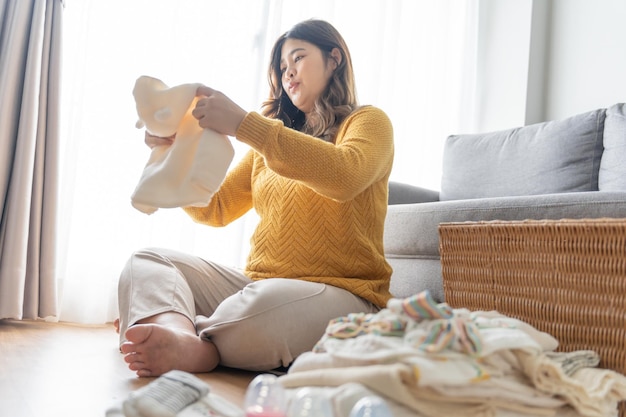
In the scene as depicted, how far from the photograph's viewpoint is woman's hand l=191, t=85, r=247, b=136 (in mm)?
1161

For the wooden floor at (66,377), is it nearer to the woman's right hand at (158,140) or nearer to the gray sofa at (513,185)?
the woman's right hand at (158,140)

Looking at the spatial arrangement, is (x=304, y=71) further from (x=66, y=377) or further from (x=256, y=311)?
(x=66, y=377)

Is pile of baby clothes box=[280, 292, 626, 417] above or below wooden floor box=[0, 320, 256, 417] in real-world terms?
above

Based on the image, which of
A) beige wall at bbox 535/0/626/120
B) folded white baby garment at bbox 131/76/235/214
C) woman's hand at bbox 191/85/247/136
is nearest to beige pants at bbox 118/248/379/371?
folded white baby garment at bbox 131/76/235/214

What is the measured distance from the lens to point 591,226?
927mm

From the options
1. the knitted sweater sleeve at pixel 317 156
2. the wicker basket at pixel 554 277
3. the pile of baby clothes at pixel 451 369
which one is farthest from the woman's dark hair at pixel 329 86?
the pile of baby clothes at pixel 451 369

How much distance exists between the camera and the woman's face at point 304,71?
5.11 ft

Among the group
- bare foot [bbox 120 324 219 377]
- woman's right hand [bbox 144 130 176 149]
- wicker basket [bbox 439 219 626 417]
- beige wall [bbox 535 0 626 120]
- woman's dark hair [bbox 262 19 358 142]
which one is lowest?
bare foot [bbox 120 324 219 377]

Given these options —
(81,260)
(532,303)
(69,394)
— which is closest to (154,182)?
(69,394)

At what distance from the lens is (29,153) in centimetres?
188

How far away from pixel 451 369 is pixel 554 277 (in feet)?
1.15

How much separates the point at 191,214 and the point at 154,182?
46cm

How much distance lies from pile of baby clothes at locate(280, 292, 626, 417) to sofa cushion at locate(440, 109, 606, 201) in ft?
4.54

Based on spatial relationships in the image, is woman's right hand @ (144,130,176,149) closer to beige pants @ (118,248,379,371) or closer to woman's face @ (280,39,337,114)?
beige pants @ (118,248,379,371)
